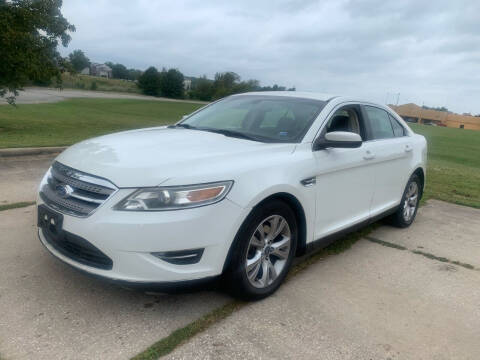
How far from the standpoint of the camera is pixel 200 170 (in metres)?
2.86

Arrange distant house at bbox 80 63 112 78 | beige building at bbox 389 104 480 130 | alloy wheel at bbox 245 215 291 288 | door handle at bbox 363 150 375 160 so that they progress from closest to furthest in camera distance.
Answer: alloy wheel at bbox 245 215 291 288 < door handle at bbox 363 150 375 160 < beige building at bbox 389 104 480 130 < distant house at bbox 80 63 112 78

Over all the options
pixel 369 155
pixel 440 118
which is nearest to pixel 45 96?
pixel 369 155

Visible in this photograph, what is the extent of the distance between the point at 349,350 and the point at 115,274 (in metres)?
1.58

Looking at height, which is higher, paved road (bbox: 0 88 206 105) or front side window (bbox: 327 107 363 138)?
front side window (bbox: 327 107 363 138)

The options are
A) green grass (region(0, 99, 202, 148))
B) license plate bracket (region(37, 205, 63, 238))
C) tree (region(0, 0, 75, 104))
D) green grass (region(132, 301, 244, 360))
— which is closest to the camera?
green grass (region(132, 301, 244, 360))

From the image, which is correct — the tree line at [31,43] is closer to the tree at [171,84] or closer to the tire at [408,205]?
the tire at [408,205]

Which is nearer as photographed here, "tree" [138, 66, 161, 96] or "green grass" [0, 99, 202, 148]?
"green grass" [0, 99, 202, 148]

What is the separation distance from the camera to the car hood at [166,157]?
2777mm

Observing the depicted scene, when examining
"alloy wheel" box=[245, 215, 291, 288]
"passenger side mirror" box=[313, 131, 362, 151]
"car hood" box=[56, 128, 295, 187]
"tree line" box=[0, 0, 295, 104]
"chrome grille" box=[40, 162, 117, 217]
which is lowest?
"alloy wheel" box=[245, 215, 291, 288]

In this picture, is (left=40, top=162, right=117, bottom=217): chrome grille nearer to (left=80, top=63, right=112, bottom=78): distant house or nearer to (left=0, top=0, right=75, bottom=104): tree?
(left=0, top=0, right=75, bottom=104): tree

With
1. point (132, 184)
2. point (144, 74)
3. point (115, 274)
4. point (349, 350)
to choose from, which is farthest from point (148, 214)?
point (144, 74)

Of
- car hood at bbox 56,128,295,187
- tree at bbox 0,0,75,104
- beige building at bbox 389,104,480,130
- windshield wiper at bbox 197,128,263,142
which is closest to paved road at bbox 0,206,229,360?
car hood at bbox 56,128,295,187

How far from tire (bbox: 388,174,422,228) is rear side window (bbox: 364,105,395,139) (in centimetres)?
79

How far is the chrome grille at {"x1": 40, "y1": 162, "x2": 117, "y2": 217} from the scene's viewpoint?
109 inches
